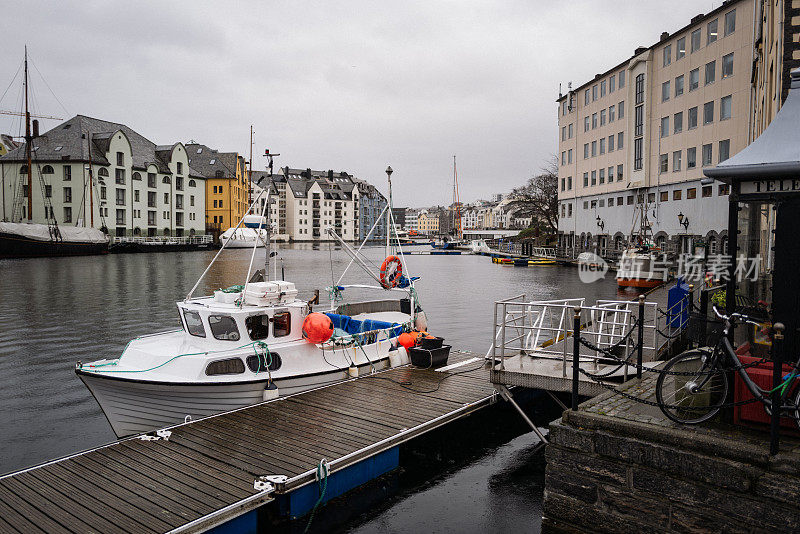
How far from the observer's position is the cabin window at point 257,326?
13.8 meters

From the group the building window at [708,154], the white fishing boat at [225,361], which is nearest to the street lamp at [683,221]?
the building window at [708,154]

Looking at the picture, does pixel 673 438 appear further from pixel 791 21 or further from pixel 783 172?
pixel 791 21

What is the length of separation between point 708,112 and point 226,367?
5147 centimetres

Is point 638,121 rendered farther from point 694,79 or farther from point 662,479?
point 662,479

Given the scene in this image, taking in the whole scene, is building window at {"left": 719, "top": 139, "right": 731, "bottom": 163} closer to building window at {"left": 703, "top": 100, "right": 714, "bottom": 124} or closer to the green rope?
building window at {"left": 703, "top": 100, "right": 714, "bottom": 124}

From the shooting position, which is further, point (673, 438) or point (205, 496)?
point (205, 496)

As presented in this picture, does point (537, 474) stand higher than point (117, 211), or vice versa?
point (117, 211)

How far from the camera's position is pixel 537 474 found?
42.0 feet

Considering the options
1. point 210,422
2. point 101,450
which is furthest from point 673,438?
point 101,450

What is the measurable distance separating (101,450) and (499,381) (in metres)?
7.81

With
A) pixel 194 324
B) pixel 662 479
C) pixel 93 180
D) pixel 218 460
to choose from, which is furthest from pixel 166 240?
pixel 662 479

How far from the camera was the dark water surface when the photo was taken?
47.3 feet

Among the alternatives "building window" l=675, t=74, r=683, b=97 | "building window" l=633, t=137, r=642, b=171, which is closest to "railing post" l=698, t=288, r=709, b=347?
"building window" l=675, t=74, r=683, b=97

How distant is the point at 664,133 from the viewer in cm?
5722
